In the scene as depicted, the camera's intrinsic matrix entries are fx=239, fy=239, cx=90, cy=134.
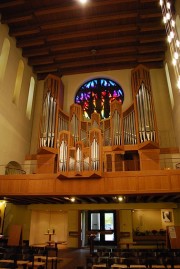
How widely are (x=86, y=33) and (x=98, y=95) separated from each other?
392cm

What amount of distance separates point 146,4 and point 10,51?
24.4ft

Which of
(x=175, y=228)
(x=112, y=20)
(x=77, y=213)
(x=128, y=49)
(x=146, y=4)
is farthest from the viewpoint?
(x=77, y=213)

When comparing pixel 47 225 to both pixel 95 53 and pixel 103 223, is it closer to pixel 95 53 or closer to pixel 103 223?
pixel 103 223

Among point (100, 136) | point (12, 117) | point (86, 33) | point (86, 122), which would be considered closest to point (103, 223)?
point (86, 122)

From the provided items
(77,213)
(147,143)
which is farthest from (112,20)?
(77,213)

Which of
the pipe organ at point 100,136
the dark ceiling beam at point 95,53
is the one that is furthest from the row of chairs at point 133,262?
the dark ceiling beam at point 95,53

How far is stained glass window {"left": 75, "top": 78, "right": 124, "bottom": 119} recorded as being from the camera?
15.0m

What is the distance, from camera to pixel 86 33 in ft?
42.9

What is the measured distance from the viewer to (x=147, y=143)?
36.1 ft

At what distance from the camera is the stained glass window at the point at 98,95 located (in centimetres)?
1502

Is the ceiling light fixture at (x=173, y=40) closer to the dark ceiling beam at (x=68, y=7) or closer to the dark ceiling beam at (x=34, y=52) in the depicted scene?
the dark ceiling beam at (x=68, y=7)

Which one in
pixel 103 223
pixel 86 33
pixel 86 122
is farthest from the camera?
pixel 103 223

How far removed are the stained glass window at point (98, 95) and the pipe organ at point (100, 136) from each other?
1.83 meters

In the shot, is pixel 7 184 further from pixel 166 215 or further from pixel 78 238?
pixel 166 215
